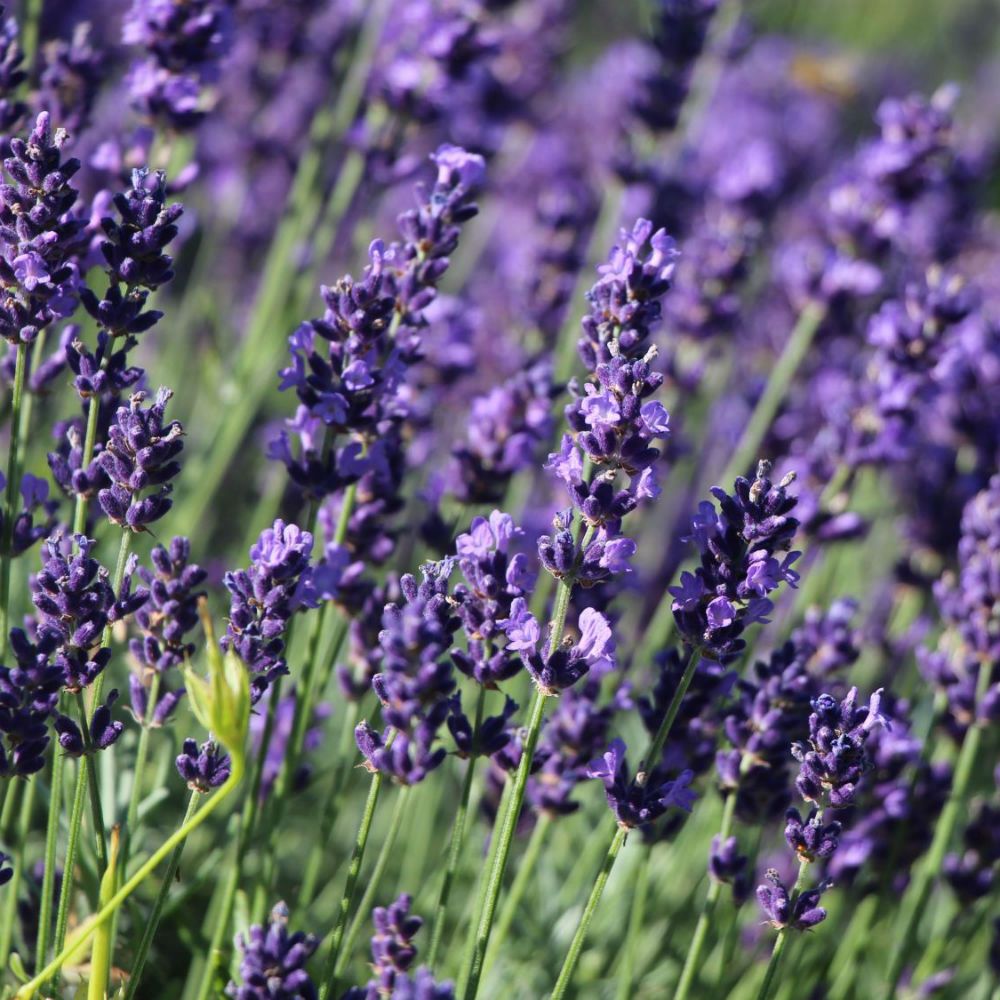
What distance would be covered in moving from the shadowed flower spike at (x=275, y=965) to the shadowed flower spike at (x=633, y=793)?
1.42 feet

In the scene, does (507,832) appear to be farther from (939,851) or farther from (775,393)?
(775,393)

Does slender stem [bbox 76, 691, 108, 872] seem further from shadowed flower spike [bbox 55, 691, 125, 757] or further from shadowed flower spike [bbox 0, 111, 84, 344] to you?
shadowed flower spike [bbox 0, 111, 84, 344]

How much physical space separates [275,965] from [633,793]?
0.51m

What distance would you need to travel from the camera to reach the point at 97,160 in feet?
7.50

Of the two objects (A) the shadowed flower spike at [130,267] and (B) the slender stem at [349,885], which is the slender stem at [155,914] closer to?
(B) the slender stem at [349,885]

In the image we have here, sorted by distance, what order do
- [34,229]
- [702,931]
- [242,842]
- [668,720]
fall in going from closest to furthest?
[668,720] < [34,229] < [702,931] < [242,842]

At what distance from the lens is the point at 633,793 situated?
168 centimetres

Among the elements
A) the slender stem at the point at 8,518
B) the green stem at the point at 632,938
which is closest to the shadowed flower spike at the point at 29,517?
the slender stem at the point at 8,518

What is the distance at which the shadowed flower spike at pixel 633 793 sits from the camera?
5.47 ft

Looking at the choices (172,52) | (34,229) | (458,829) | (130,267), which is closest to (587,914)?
(458,829)

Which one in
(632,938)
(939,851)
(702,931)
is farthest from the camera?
(939,851)

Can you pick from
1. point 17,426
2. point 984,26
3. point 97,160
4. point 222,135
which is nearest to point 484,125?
point 222,135

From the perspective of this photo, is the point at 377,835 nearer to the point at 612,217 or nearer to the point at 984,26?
the point at 612,217

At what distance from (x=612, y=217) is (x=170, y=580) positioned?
2.20m
